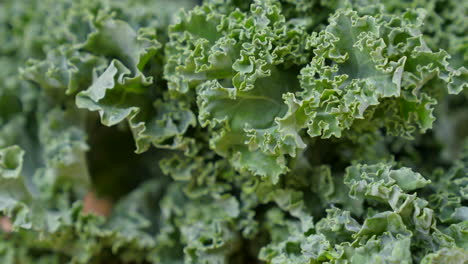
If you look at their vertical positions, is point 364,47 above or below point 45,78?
above

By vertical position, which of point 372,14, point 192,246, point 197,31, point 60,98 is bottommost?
point 192,246

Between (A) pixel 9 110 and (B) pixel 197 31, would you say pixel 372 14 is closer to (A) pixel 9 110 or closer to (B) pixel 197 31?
(B) pixel 197 31

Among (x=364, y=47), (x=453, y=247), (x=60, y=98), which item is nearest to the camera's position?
(x=453, y=247)

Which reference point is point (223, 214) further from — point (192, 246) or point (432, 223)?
point (432, 223)

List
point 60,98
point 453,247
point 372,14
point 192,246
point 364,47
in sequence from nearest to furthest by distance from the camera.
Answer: point 453,247 → point 364,47 → point 372,14 → point 192,246 → point 60,98

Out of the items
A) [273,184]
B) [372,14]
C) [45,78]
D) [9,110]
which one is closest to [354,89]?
[372,14]

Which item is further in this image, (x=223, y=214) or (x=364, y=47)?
(x=223, y=214)
